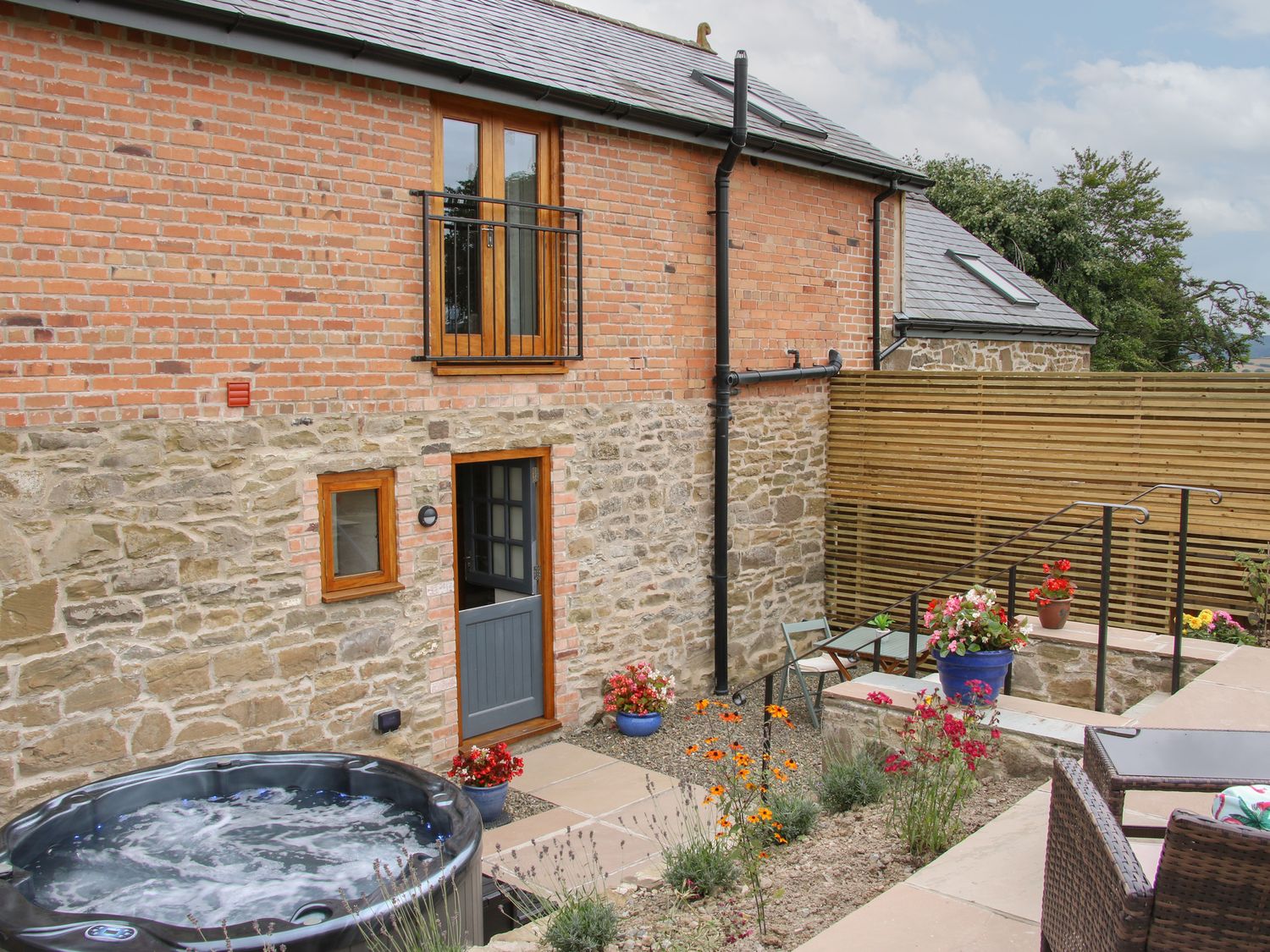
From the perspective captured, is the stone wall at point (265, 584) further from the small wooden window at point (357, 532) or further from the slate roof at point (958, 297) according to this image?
the slate roof at point (958, 297)

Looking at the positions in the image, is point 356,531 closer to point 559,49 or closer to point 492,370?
point 492,370

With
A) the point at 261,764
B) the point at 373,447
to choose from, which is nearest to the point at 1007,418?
the point at 373,447

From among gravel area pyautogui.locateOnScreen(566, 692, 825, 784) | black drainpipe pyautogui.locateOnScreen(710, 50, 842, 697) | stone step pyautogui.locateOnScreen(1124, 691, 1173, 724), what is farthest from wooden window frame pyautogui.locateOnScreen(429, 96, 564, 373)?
stone step pyautogui.locateOnScreen(1124, 691, 1173, 724)

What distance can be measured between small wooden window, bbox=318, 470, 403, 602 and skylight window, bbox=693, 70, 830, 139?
5.62m

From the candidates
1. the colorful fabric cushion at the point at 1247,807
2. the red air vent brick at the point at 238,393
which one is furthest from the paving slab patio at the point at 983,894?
the red air vent brick at the point at 238,393

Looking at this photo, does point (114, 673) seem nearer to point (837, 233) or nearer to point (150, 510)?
point (150, 510)

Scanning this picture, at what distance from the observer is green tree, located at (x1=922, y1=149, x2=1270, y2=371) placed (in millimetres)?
24078

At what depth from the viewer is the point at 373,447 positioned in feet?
22.9

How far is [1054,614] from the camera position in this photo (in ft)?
24.5

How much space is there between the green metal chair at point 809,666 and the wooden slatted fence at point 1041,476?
3.31 feet

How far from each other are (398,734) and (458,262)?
3360 mm

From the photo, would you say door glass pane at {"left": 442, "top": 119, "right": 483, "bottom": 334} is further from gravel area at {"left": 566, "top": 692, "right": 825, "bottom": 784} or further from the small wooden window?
gravel area at {"left": 566, "top": 692, "right": 825, "bottom": 784}

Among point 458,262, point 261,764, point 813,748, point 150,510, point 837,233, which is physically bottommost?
point 813,748

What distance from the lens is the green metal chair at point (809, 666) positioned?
859cm
